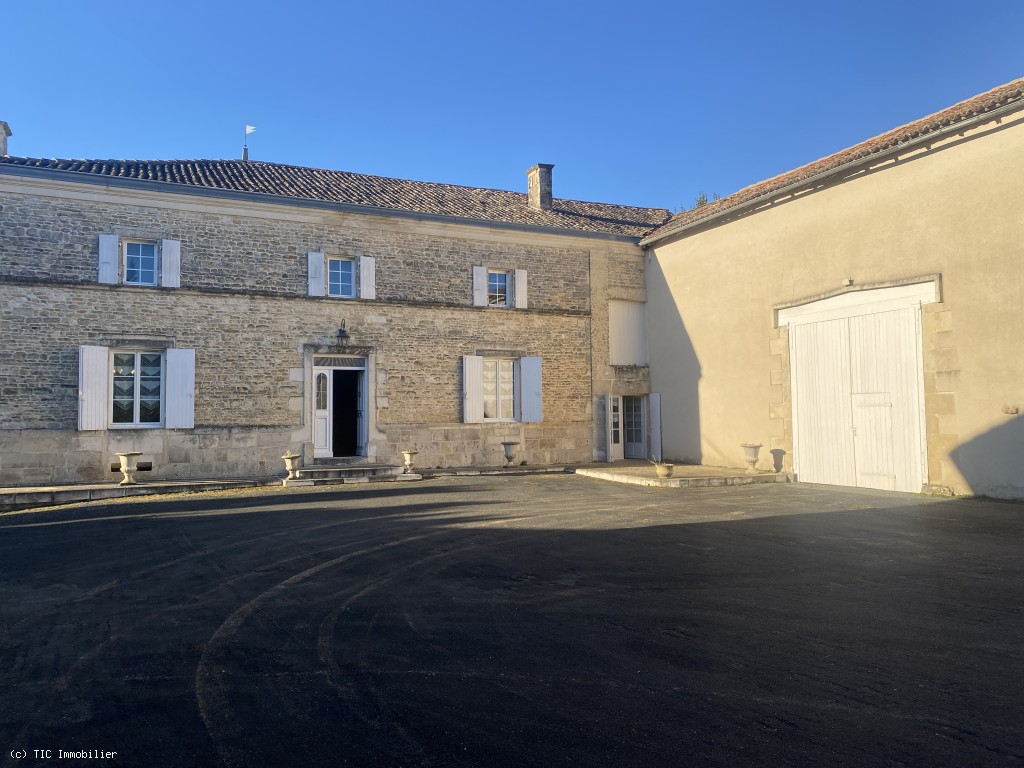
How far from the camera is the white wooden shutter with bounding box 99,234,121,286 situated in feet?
40.1

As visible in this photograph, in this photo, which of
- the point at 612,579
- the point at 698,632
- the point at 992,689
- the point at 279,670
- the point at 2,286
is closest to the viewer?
the point at 992,689

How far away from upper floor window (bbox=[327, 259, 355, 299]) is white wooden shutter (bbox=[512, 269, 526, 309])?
11.2 feet

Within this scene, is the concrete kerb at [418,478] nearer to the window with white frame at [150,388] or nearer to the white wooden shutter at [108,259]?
the window with white frame at [150,388]

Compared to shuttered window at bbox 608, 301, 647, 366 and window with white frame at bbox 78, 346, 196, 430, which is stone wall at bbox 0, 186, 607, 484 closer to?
window with white frame at bbox 78, 346, 196, 430

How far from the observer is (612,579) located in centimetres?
526

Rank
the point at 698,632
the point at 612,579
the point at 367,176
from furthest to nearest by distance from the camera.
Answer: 1. the point at 367,176
2. the point at 612,579
3. the point at 698,632

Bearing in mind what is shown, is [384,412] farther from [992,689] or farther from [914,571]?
[992,689]

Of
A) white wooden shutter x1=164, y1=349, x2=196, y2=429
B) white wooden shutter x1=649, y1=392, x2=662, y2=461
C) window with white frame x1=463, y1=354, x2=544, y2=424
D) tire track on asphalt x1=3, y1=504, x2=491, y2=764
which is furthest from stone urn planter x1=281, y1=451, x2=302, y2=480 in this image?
white wooden shutter x1=649, y1=392, x2=662, y2=461

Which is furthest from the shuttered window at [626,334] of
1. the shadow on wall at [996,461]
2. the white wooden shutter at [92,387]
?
the white wooden shutter at [92,387]

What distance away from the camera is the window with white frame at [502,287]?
15180 millimetres

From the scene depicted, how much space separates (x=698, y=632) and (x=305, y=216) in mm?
11783

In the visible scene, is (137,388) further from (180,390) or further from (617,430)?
(617,430)

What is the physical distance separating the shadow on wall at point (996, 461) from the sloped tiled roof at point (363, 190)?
28.7 ft

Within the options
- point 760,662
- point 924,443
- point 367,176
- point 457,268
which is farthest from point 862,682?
point 367,176
